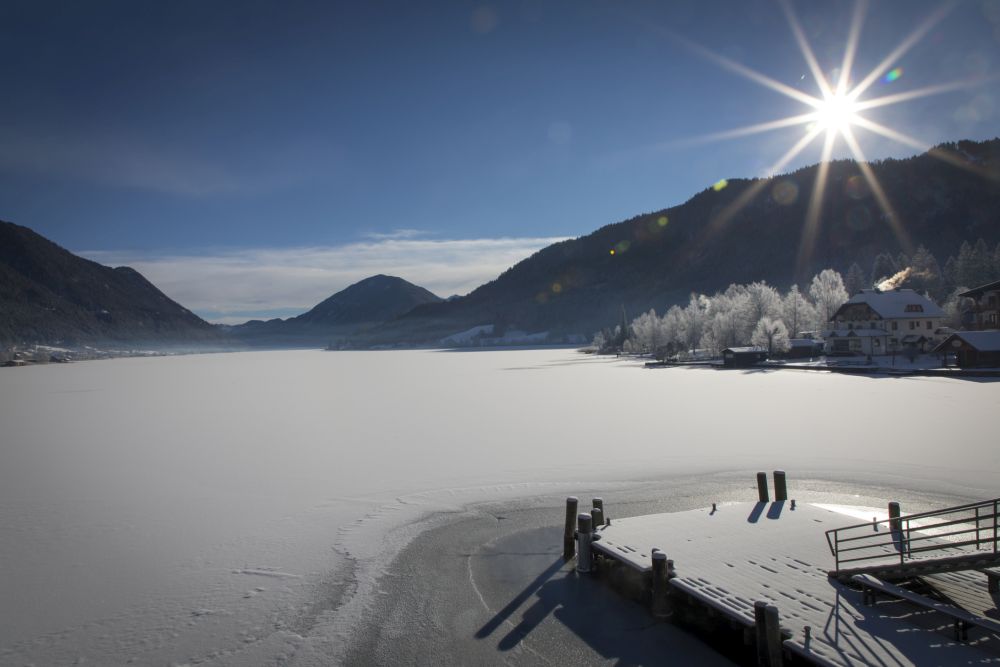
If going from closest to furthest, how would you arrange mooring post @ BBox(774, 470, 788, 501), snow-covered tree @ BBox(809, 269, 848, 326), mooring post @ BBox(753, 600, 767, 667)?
mooring post @ BBox(753, 600, 767, 667), mooring post @ BBox(774, 470, 788, 501), snow-covered tree @ BBox(809, 269, 848, 326)

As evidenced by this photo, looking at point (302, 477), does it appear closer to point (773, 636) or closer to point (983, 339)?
point (773, 636)

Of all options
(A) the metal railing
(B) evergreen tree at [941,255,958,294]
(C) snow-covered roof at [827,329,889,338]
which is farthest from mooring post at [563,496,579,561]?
(B) evergreen tree at [941,255,958,294]

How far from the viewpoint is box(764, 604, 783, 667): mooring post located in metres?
8.26

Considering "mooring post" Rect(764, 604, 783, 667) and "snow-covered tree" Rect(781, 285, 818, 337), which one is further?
"snow-covered tree" Rect(781, 285, 818, 337)

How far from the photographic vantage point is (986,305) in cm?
6975

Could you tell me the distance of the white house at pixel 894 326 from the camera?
77.3 meters

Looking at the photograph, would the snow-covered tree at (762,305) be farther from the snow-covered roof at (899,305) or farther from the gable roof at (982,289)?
the gable roof at (982,289)

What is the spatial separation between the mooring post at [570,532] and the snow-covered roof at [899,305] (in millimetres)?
79023

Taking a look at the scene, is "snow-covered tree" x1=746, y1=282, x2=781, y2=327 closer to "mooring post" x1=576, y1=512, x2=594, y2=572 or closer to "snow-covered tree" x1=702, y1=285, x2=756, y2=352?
"snow-covered tree" x1=702, y1=285, x2=756, y2=352

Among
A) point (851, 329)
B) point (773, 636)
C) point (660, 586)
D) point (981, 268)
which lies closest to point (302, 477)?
point (660, 586)

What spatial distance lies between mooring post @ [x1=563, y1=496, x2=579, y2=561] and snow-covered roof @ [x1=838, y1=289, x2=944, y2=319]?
79.0 metres

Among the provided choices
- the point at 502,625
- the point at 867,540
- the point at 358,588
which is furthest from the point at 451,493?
the point at 867,540

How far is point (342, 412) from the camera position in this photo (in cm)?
4069

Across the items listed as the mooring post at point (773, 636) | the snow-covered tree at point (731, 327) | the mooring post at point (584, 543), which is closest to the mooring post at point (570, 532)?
the mooring post at point (584, 543)
